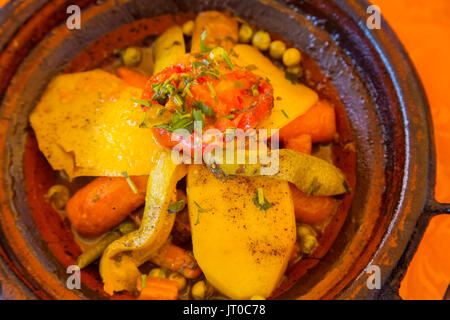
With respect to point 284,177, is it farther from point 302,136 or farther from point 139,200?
point 139,200

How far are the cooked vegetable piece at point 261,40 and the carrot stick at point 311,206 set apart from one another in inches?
32.9

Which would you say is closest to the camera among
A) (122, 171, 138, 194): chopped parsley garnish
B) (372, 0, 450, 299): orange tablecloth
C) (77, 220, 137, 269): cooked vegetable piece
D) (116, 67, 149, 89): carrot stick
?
(122, 171, 138, 194): chopped parsley garnish

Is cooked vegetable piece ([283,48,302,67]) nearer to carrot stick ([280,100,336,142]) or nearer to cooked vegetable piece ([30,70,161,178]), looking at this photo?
carrot stick ([280,100,336,142])

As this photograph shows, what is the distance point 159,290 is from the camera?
1.98 metres

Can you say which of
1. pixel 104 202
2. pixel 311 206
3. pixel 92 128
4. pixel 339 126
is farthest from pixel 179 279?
pixel 339 126

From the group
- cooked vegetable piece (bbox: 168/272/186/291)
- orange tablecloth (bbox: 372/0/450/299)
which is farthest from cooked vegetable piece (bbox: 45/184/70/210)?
orange tablecloth (bbox: 372/0/450/299)

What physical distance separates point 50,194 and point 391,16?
252 cm

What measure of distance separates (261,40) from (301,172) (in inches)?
33.3

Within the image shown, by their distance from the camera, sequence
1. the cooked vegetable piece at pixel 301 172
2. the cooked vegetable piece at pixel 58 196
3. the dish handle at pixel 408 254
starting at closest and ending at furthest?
the dish handle at pixel 408 254 < the cooked vegetable piece at pixel 301 172 < the cooked vegetable piece at pixel 58 196

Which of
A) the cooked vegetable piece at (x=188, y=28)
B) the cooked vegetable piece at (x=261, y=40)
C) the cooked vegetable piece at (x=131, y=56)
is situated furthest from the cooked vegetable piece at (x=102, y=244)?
the cooked vegetable piece at (x=261, y=40)

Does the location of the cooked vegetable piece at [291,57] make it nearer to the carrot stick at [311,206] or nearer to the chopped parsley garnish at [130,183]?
the carrot stick at [311,206]

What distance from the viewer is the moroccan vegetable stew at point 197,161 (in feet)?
6.18

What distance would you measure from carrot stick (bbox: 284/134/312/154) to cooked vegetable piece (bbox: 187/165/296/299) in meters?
0.25

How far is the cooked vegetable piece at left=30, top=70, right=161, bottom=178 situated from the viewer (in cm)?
205
